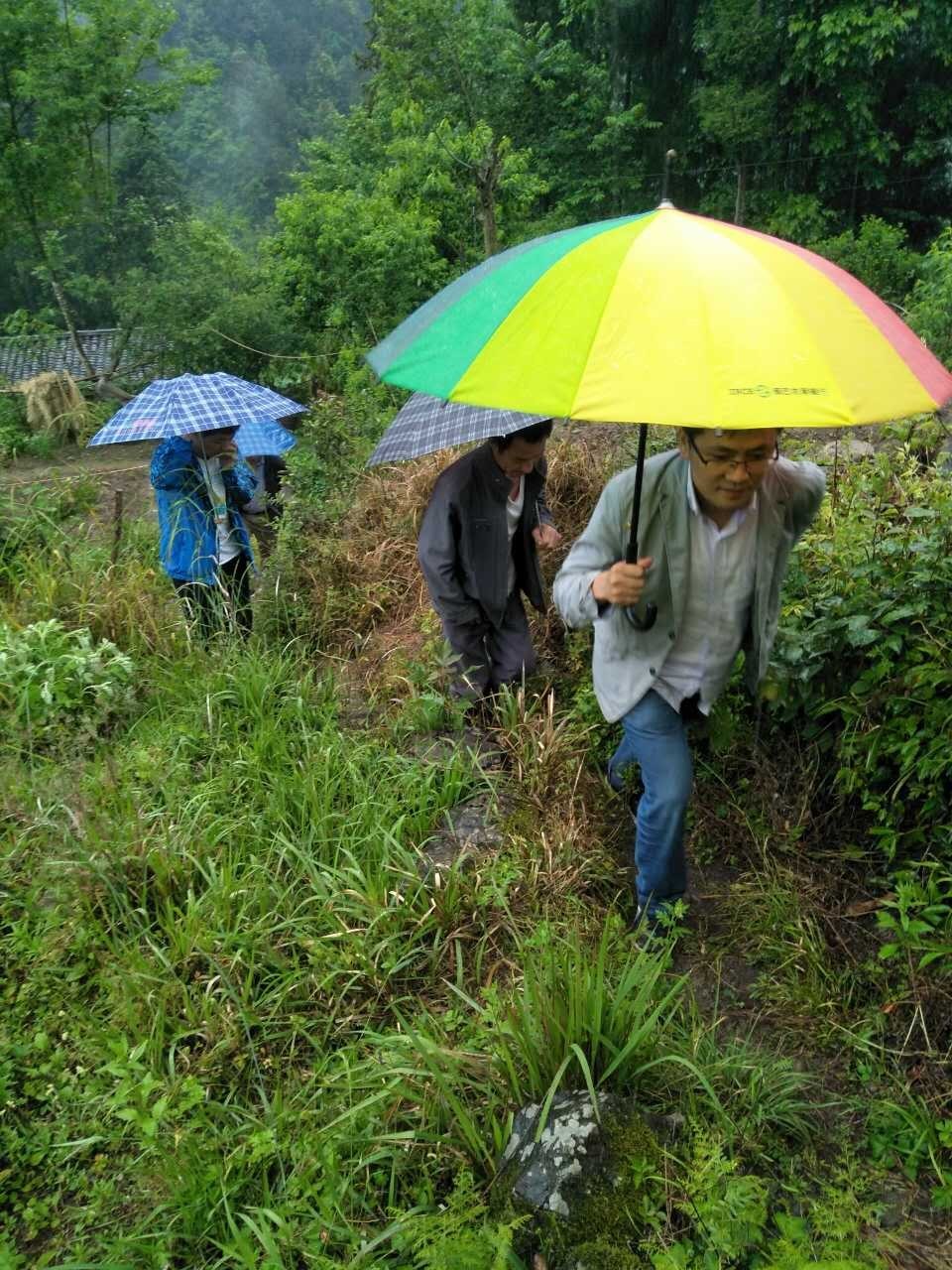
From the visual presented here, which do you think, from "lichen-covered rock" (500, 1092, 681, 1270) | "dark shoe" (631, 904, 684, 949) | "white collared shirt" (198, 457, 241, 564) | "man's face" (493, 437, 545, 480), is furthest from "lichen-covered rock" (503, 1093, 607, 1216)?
"white collared shirt" (198, 457, 241, 564)

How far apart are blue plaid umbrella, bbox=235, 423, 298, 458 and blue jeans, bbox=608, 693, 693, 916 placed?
293cm

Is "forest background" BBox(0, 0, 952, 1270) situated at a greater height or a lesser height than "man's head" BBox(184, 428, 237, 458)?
lesser

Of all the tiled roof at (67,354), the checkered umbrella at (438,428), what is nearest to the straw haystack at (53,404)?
the tiled roof at (67,354)

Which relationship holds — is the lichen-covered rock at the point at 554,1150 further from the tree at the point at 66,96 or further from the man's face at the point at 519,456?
the tree at the point at 66,96

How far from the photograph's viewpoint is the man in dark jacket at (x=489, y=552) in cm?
317

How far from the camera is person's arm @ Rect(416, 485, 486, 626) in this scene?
10.4 feet

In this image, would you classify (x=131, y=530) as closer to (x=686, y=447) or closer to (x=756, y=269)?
(x=686, y=447)

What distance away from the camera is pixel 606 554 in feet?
7.43

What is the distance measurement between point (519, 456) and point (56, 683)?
2.28m

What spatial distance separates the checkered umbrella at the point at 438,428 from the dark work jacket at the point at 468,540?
0.40 feet

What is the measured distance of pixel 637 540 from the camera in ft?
7.16

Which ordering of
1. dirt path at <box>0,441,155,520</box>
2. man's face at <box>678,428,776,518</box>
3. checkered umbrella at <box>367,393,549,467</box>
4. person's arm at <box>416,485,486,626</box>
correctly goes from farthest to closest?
dirt path at <box>0,441,155,520</box> → checkered umbrella at <box>367,393,549,467</box> → person's arm at <box>416,485,486,626</box> → man's face at <box>678,428,776,518</box>

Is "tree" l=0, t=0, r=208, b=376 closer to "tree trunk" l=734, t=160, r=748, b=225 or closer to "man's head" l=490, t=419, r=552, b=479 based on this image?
"tree trunk" l=734, t=160, r=748, b=225

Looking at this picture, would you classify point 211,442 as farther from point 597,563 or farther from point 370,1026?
point 370,1026
